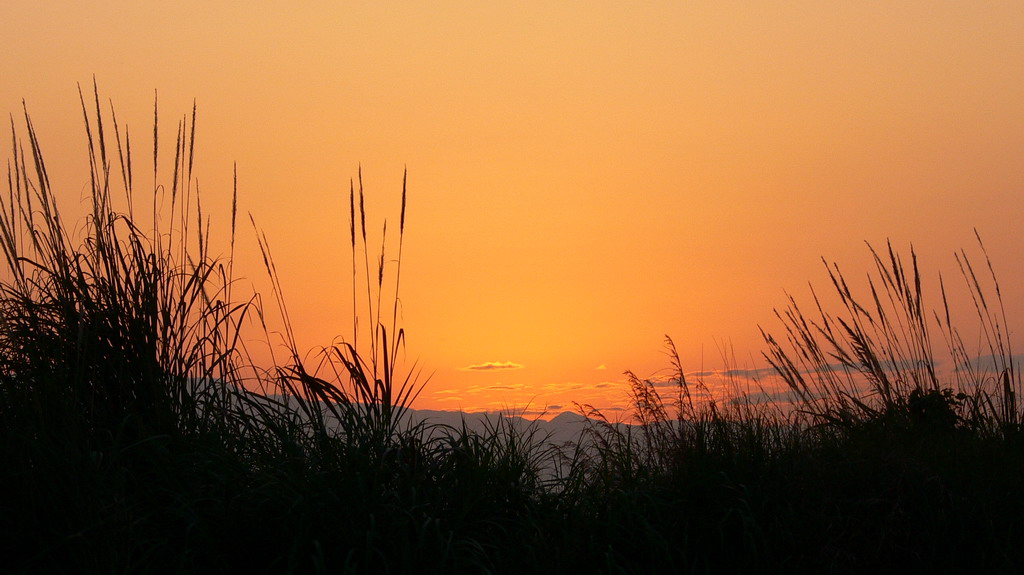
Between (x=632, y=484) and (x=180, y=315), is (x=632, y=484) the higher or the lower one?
the lower one

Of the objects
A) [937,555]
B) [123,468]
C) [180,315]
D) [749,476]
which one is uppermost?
[180,315]

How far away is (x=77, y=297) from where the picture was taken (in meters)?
3.59

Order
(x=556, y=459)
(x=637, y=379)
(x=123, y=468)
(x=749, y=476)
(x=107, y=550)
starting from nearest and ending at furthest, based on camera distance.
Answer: (x=107, y=550) < (x=123, y=468) < (x=749, y=476) < (x=556, y=459) < (x=637, y=379)

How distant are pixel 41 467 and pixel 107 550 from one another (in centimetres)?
49

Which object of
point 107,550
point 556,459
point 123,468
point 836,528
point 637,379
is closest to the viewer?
point 107,550

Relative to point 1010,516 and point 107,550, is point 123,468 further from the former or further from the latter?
point 1010,516

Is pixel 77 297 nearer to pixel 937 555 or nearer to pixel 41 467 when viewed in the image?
pixel 41 467

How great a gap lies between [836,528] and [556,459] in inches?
45.5

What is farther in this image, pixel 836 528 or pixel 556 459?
pixel 556 459

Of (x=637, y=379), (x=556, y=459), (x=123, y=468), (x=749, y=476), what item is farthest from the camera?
(x=637, y=379)

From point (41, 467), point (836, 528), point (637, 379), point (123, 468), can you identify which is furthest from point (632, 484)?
point (41, 467)

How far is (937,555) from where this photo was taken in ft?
11.1

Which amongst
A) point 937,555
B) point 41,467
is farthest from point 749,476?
point 41,467

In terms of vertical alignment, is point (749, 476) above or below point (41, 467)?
below
